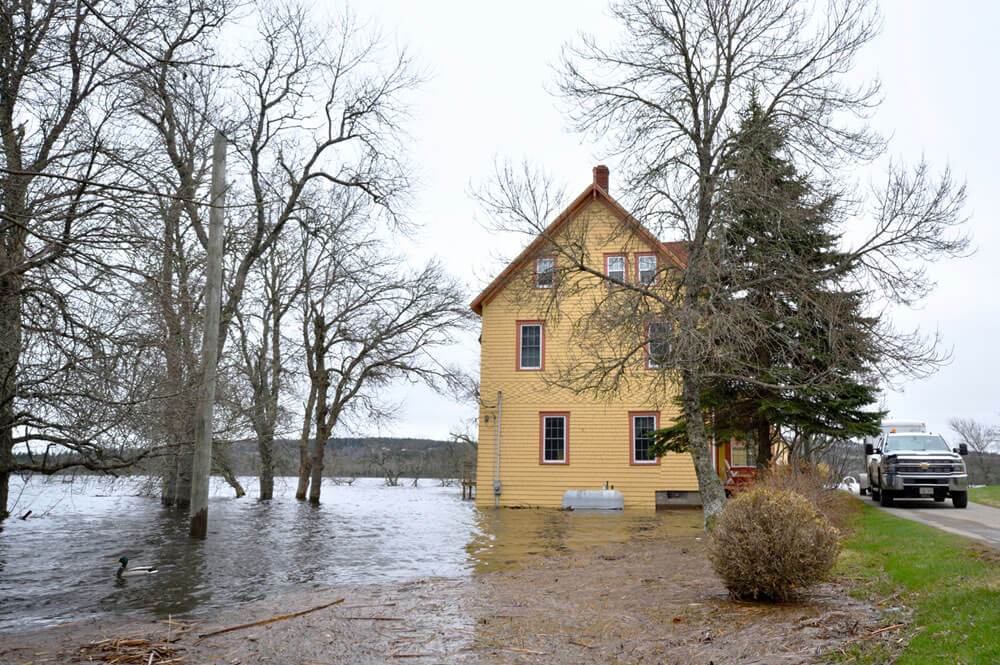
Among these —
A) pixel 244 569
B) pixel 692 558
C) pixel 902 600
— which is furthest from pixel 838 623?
pixel 244 569

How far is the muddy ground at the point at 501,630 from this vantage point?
6.99 metres

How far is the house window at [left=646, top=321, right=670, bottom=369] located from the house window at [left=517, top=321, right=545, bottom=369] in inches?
463

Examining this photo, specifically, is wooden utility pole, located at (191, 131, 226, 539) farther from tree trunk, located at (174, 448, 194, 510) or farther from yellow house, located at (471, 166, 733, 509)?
yellow house, located at (471, 166, 733, 509)

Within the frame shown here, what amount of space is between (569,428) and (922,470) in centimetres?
Result: 1168

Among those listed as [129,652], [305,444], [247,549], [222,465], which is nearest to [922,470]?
[247,549]

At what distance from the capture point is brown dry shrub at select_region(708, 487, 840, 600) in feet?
27.6

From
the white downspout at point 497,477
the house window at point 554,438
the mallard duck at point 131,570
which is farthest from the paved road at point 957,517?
the white downspout at point 497,477

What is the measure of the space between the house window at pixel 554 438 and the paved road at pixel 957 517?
425 inches

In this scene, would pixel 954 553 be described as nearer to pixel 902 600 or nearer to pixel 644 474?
pixel 902 600

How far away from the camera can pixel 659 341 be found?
1630 cm

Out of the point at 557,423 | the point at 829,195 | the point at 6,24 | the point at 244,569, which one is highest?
the point at 829,195

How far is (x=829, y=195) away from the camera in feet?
54.0

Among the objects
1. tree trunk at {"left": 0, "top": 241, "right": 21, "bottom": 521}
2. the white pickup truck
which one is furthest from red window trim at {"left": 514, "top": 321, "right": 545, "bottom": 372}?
tree trunk at {"left": 0, "top": 241, "right": 21, "bottom": 521}

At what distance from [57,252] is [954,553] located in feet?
35.9
